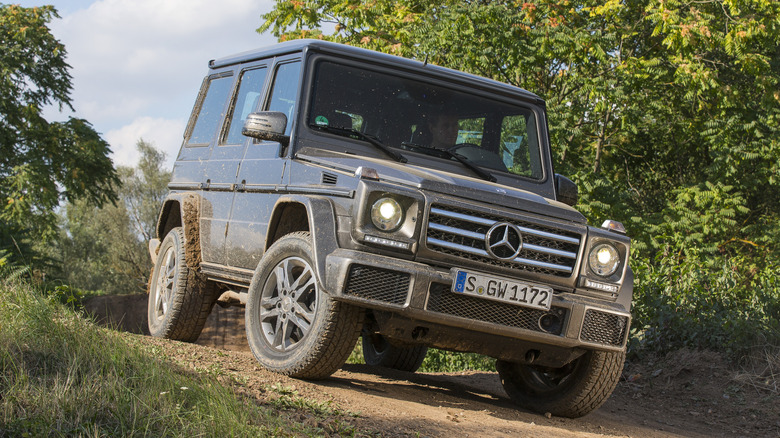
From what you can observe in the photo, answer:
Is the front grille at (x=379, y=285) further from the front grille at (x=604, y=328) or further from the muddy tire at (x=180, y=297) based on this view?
the muddy tire at (x=180, y=297)

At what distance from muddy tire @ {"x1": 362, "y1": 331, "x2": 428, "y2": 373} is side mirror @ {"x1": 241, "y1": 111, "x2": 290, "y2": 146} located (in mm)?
2999

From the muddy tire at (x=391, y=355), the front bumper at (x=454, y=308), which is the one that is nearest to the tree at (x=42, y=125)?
the muddy tire at (x=391, y=355)

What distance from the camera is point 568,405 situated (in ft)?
17.8

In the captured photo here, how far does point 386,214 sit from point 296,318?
2.94ft

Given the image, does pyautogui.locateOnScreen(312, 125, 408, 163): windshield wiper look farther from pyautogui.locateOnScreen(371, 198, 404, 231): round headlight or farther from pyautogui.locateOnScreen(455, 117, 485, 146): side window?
pyautogui.locateOnScreen(371, 198, 404, 231): round headlight

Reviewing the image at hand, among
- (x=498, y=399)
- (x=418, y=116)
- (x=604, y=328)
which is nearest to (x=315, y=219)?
(x=418, y=116)

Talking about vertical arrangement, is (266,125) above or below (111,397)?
above

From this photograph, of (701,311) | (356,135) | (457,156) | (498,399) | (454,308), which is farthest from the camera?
(701,311)

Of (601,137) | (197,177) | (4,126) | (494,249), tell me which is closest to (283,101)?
(197,177)

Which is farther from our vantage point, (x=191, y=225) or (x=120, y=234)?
(x=120, y=234)

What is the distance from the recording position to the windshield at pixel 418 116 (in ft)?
18.4

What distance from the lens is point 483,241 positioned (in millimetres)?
4645

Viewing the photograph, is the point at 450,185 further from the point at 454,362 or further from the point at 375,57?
the point at 454,362

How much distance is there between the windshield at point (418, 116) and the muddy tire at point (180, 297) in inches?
78.2
